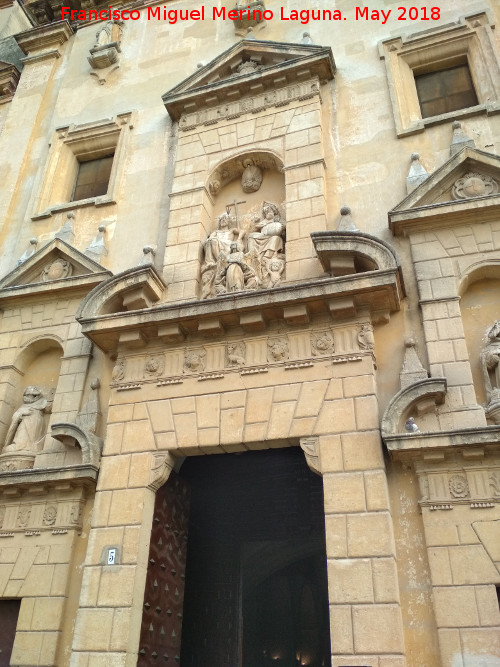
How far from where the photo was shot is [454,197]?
8.48 meters

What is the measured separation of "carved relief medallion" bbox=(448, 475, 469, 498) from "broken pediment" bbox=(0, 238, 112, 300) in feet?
19.8

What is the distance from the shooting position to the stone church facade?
653cm

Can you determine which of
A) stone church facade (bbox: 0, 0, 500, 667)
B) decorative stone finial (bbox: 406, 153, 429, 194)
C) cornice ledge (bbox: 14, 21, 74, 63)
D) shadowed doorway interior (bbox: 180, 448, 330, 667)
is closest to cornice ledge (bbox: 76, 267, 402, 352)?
stone church facade (bbox: 0, 0, 500, 667)

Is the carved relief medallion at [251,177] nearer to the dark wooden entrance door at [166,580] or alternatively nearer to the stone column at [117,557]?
the stone column at [117,557]

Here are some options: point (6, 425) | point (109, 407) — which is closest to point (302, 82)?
point (109, 407)

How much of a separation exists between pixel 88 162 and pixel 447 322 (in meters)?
8.49

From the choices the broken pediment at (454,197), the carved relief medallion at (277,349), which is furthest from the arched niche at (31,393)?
the broken pediment at (454,197)

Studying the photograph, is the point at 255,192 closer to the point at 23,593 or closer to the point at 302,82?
the point at 302,82

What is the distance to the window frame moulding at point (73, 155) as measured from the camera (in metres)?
11.5

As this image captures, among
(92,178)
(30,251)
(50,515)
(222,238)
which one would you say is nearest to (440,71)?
(222,238)

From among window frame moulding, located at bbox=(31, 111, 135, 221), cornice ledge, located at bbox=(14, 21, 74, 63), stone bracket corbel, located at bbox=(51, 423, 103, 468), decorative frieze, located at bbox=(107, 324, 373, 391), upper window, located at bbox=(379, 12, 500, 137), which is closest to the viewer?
decorative frieze, located at bbox=(107, 324, 373, 391)

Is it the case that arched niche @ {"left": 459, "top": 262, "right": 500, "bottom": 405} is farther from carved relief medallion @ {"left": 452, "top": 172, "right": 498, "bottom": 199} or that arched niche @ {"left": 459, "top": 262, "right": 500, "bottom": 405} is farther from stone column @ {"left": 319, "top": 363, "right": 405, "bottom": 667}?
stone column @ {"left": 319, "top": 363, "right": 405, "bottom": 667}

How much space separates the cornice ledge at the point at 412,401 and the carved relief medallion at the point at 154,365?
3138mm

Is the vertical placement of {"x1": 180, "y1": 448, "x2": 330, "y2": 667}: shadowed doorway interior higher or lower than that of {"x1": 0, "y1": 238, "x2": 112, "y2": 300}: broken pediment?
lower
